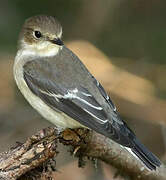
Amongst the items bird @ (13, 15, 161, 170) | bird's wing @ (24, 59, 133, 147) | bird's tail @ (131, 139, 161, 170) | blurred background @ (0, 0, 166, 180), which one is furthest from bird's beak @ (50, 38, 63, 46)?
blurred background @ (0, 0, 166, 180)

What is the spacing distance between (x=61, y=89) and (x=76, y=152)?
68 cm

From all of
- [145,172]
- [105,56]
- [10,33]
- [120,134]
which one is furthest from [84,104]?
[10,33]

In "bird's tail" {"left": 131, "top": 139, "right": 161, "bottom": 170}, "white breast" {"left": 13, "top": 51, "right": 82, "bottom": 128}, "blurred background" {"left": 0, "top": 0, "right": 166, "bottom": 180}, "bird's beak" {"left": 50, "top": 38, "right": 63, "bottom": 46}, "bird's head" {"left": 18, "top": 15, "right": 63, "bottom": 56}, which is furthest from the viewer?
"blurred background" {"left": 0, "top": 0, "right": 166, "bottom": 180}

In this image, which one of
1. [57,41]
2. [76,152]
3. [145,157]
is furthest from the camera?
[57,41]

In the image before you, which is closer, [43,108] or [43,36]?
[43,108]

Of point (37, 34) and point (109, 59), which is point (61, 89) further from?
point (109, 59)

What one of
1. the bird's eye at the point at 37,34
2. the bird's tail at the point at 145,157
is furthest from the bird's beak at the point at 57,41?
the bird's tail at the point at 145,157

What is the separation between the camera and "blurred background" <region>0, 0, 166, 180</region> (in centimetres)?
833

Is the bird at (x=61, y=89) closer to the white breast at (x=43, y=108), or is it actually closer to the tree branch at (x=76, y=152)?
the white breast at (x=43, y=108)

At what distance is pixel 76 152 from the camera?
5.67 meters

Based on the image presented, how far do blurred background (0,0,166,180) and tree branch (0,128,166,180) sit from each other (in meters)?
2.06

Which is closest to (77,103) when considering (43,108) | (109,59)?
(43,108)

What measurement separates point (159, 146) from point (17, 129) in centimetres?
209

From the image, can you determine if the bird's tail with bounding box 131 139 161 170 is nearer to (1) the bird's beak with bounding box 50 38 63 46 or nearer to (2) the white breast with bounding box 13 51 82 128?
(2) the white breast with bounding box 13 51 82 128
